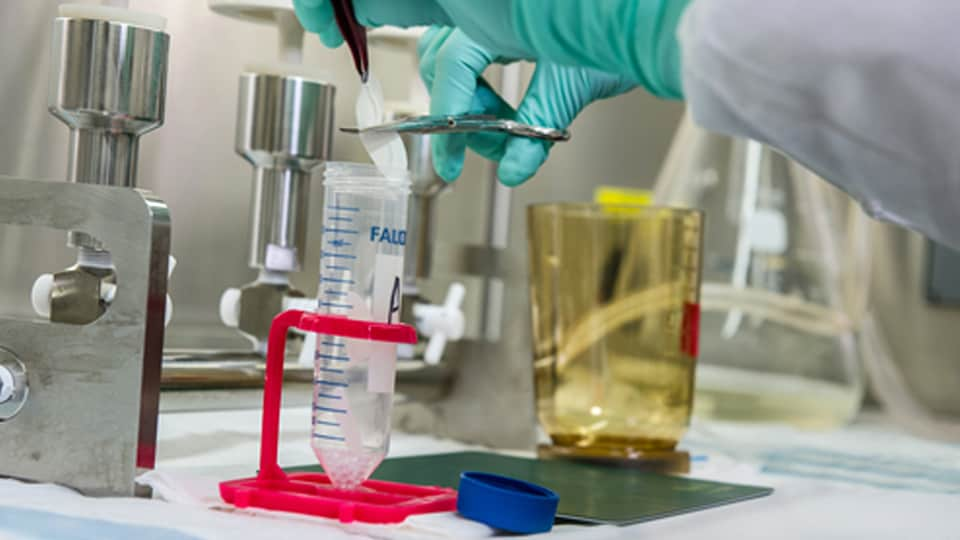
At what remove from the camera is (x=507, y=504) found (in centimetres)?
80

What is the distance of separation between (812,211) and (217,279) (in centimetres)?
103

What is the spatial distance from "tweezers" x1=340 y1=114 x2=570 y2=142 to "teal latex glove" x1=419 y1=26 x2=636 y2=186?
0.03 metres

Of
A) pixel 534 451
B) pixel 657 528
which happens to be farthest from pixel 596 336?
pixel 657 528

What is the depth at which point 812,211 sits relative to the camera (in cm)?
194

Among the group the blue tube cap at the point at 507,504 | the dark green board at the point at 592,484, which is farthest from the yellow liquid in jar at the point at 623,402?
the blue tube cap at the point at 507,504

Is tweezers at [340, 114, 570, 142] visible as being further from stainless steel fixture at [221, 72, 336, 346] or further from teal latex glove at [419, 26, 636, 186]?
stainless steel fixture at [221, 72, 336, 346]

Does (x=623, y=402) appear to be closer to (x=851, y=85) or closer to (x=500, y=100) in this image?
(x=500, y=100)

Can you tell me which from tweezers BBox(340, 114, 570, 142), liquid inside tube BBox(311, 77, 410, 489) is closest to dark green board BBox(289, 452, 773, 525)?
liquid inside tube BBox(311, 77, 410, 489)

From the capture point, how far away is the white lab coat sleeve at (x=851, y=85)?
636 millimetres

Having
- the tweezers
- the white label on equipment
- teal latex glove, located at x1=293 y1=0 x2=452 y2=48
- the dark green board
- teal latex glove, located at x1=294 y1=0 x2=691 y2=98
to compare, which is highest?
teal latex glove, located at x1=293 y1=0 x2=452 y2=48

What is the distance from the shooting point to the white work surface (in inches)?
30.0

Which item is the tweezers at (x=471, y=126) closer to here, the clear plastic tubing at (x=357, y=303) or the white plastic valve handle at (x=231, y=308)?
the clear plastic tubing at (x=357, y=303)

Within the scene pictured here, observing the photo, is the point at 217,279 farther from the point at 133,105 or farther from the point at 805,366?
the point at 805,366

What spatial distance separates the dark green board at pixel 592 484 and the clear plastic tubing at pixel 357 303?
6.0 inches
